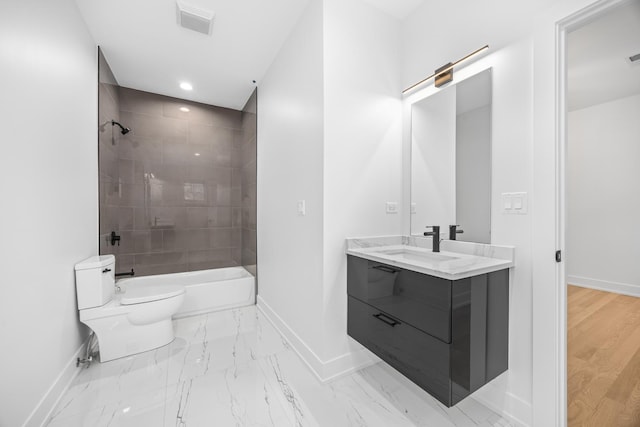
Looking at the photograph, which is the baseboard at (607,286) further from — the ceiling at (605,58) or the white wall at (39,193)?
the white wall at (39,193)

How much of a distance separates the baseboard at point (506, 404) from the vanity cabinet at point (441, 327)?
16 centimetres

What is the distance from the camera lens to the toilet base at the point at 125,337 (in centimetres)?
198

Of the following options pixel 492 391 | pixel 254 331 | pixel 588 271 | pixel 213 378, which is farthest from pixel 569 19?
pixel 588 271

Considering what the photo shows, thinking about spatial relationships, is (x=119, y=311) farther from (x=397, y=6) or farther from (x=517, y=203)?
(x=397, y=6)

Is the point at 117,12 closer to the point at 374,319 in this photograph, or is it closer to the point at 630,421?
the point at 374,319

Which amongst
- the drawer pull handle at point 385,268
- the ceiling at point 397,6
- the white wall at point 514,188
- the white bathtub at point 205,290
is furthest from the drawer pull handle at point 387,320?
the ceiling at point 397,6

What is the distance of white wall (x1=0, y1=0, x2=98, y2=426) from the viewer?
1.18 m

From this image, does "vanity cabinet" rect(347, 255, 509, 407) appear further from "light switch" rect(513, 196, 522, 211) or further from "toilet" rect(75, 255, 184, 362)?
"toilet" rect(75, 255, 184, 362)

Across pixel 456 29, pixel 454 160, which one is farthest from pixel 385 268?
pixel 456 29

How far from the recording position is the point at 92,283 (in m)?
1.93

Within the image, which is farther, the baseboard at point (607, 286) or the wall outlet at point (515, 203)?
the baseboard at point (607, 286)

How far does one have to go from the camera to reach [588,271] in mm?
3664

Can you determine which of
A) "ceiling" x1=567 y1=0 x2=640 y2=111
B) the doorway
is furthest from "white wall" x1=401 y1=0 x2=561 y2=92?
"ceiling" x1=567 y1=0 x2=640 y2=111

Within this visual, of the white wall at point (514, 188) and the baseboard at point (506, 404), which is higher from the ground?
the white wall at point (514, 188)
